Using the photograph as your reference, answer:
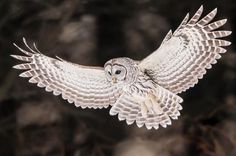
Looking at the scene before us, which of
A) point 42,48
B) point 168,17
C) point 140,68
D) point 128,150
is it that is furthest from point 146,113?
point 128,150

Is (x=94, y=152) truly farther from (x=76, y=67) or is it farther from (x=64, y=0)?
(x=76, y=67)

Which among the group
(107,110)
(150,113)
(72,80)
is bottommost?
(150,113)

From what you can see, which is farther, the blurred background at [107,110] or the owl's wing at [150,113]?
the blurred background at [107,110]

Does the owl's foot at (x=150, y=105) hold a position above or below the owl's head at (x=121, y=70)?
below

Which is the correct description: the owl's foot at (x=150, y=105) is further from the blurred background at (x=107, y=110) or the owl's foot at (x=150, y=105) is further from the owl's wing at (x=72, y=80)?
the blurred background at (x=107, y=110)

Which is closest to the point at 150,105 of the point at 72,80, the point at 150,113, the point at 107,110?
the point at 150,113

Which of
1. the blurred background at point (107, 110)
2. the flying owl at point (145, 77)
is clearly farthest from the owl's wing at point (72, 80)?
the blurred background at point (107, 110)

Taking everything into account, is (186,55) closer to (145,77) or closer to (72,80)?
(145,77)
